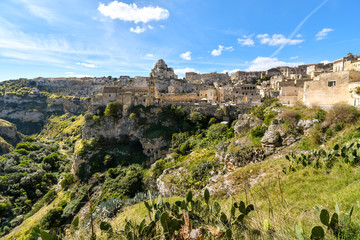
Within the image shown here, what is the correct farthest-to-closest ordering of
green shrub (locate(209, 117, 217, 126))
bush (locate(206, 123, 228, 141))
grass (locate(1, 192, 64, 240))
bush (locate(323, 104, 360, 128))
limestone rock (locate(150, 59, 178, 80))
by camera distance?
limestone rock (locate(150, 59, 178, 80)) → green shrub (locate(209, 117, 217, 126)) → bush (locate(206, 123, 228, 141)) → grass (locate(1, 192, 64, 240)) → bush (locate(323, 104, 360, 128))

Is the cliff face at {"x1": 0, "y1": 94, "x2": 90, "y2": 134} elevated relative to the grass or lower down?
elevated

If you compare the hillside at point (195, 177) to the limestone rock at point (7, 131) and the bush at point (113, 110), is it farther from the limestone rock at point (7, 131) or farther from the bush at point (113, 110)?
the limestone rock at point (7, 131)

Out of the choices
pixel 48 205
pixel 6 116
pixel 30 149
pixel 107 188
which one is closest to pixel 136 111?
pixel 107 188

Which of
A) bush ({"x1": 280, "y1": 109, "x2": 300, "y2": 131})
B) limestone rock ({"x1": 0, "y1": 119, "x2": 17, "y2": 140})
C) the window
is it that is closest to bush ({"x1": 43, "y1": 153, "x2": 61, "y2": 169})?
limestone rock ({"x1": 0, "y1": 119, "x2": 17, "y2": 140})

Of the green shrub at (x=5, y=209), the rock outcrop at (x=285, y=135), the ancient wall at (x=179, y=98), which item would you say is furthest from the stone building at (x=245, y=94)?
the green shrub at (x=5, y=209)

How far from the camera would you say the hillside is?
2994mm

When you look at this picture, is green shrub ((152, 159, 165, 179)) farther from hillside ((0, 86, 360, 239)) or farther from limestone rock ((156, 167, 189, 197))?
limestone rock ((156, 167, 189, 197))

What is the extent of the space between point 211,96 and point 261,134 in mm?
20271

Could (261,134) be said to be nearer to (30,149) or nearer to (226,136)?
(226,136)

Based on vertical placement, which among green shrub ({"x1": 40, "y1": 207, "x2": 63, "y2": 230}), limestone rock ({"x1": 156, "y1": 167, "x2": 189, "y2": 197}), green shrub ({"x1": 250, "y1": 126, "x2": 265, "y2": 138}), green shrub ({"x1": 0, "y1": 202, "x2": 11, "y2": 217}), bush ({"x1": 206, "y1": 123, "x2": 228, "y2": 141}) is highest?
green shrub ({"x1": 250, "y1": 126, "x2": 265, "y2": 138})

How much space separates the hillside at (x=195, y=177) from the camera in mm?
2994

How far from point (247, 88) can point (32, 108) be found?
277 feet

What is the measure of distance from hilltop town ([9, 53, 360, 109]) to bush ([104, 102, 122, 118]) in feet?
4.60

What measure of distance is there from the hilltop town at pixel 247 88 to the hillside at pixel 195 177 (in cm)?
181
